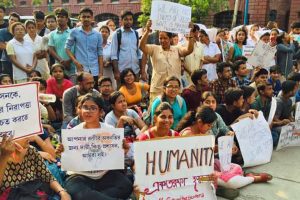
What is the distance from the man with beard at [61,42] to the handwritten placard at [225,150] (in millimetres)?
2691

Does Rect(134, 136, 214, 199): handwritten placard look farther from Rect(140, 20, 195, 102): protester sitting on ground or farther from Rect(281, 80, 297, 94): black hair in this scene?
Rect(281, 80, 297, 94): black hair

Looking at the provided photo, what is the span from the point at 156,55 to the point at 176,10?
71cm

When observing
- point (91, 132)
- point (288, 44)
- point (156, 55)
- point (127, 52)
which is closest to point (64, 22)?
point (127, 52)

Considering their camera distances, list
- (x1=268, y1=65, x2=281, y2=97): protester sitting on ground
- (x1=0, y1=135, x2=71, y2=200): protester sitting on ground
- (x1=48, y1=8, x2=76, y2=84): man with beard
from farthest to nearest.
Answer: (x1=268, y1=65, x2=281, y2=97): protester sitting on ground < (x1=48, y1=8, x2=76, y2=84): man with beard < (x1=0, y1=135, x2=71, y2=200): protester sitting on ground

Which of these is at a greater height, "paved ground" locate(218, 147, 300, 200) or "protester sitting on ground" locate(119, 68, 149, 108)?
"protester sitting on ground" locate(119, 68, 149, 108)

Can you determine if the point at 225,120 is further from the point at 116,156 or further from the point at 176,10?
the point at 116,156

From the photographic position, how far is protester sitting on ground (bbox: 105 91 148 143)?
4.33 m

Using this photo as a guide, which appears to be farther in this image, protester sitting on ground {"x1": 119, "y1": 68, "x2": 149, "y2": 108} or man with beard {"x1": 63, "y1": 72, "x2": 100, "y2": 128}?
protester sitting on ground {"x1": 119, "y1": 68, "x2": 149, "y2": 108}

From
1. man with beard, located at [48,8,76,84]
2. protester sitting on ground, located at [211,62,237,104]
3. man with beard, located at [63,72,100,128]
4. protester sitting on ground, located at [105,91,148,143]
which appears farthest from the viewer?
man with beard, located at [48,8,76,84]

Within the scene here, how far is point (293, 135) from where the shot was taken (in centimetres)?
542

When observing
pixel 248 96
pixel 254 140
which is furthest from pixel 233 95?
pixel 254 140

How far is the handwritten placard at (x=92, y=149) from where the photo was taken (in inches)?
129

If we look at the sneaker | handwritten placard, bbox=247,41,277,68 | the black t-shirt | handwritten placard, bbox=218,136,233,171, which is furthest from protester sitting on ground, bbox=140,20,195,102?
handwritten placard, bbox=247,41,277,68

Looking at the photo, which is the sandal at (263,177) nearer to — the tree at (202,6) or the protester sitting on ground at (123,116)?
the protester sitting on ground at (123,116)
